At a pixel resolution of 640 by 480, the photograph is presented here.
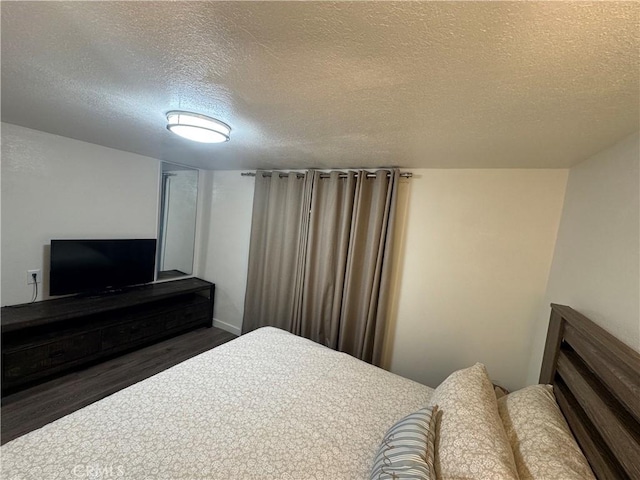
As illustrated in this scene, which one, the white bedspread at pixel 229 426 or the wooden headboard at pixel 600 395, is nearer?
the wooden headboard at pixel 600 395

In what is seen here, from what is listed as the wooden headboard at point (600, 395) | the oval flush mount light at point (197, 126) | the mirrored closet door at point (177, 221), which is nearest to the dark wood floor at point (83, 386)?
the mirrored closet door at point (177, 221)

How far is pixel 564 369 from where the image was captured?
58.1 inches

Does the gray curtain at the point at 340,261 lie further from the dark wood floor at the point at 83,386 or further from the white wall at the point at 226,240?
the dark wood floor at the point at 83,386

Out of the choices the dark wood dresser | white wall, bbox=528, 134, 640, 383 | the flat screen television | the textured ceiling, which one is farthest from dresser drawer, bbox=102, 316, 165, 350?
white wall, bbox=528, 134, 640, 383

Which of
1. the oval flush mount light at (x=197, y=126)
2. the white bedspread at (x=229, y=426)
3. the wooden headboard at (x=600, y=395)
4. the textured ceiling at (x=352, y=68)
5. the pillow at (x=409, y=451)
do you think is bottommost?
the white bedspread at (x=229, y=426)

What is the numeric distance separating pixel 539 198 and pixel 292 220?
8.04 feet

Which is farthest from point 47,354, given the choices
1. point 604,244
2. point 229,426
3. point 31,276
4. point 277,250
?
point 604,244

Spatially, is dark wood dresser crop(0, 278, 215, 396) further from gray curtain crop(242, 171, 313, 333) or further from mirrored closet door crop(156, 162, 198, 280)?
gray curtain crop(242, 171, 313, 333)

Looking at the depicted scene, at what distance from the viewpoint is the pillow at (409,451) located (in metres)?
1.02

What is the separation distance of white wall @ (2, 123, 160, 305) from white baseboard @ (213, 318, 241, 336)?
1705mm

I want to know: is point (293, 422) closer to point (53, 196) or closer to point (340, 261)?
point (340, 261)

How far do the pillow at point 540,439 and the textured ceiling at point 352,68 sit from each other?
1.38 m

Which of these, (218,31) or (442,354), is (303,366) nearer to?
(442,354)

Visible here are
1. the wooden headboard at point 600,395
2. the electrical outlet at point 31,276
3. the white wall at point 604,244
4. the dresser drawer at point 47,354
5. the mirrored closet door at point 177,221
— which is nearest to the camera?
the wooden headboard at point 600,395
